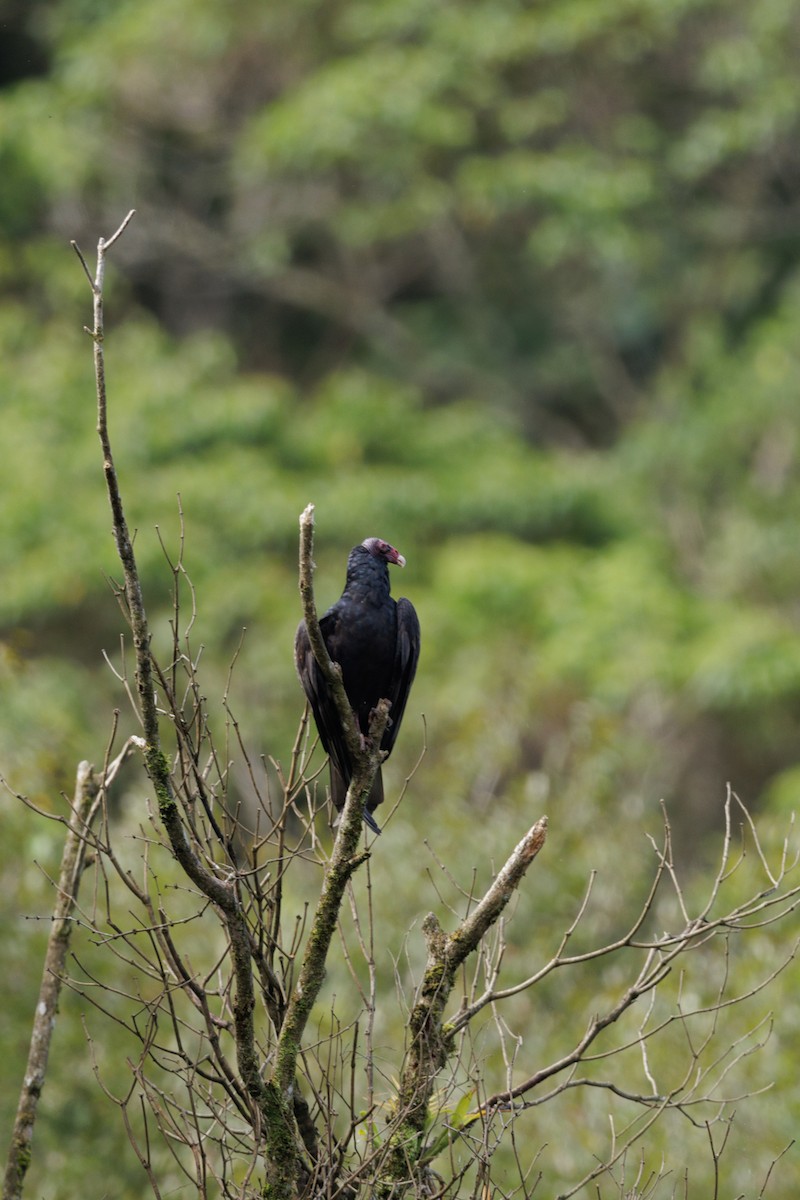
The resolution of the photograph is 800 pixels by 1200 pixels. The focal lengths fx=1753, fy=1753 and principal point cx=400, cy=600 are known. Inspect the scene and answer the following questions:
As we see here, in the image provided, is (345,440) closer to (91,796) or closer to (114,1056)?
(114,1056)

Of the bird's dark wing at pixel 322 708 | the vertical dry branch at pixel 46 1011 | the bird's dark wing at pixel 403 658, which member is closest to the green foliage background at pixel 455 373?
the bird's dark wing at pixel 403 658

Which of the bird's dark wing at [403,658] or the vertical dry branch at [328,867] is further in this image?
the bird's dark wing at [403,658]

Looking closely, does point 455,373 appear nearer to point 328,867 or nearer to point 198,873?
point 328,867

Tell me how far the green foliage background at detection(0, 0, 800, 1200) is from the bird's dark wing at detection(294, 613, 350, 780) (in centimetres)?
474

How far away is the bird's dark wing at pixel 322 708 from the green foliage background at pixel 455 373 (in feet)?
15.5

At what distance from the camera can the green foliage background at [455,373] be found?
1255 cm

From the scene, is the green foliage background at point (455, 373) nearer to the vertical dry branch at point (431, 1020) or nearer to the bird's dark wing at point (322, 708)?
the bird's dark wing at point (322, 708)

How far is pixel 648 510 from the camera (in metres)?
16.3

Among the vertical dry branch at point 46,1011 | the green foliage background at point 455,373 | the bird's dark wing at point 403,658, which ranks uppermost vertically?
the green foliage background at point 455,373

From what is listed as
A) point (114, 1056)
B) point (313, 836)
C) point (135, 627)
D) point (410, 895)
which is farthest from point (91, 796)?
point (410, 895)

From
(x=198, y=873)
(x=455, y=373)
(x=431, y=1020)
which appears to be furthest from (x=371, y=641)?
(x=455, y=373)

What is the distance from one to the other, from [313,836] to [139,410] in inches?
456

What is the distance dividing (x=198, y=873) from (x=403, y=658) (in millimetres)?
1607

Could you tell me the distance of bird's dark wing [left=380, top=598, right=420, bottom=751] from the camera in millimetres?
4992
